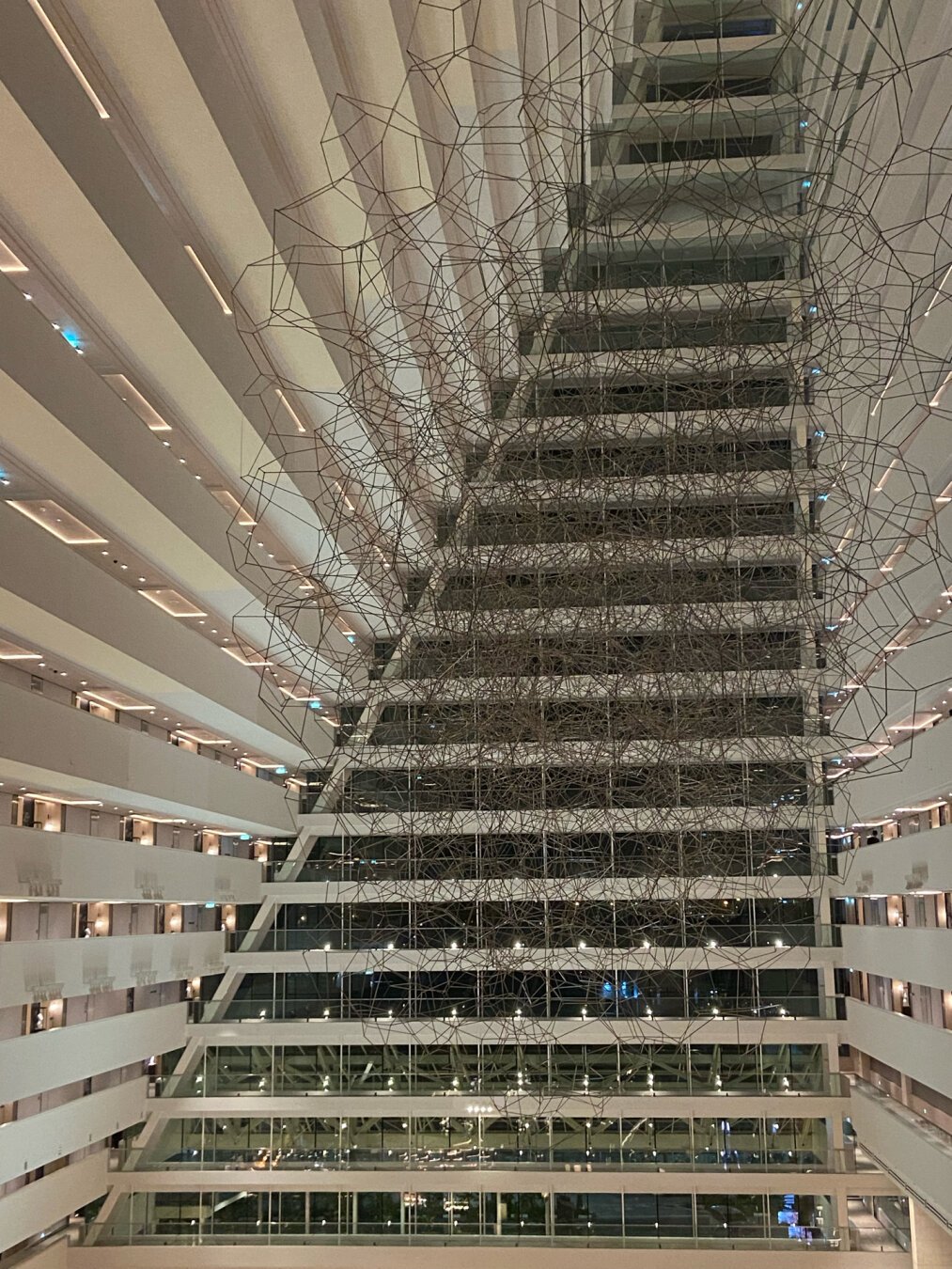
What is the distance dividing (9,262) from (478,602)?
4.35 metres

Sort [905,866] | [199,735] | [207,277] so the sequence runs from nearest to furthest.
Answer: [207,277] < [905,866] < [199,735]

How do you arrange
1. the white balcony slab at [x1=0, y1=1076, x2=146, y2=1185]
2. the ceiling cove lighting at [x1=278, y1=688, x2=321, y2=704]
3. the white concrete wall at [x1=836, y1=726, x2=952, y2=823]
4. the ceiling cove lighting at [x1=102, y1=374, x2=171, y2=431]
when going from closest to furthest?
1. the ceiling cove lighting at [x1=278, y1=688, x2=321, y2=704]
2. the ceiling cove lighting at [x1=102, y1=374, x2=171, y2=431]
3. the white concrete wall at [x1=836, y1=726, x2=952, y2=823]
4. the white balcony slab at [x1=0, y1=1076, x2=146, y2=1185]

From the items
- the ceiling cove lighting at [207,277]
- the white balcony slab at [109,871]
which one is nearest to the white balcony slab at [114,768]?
the white balcony slab at [109,871]

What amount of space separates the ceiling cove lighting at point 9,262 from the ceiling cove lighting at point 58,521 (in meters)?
1.96

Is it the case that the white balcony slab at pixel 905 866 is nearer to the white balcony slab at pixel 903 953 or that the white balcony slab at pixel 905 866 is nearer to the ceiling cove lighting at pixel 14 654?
the white balcony slab at pixel 903 953

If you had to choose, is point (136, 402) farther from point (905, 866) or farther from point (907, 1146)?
point (907, 1146)

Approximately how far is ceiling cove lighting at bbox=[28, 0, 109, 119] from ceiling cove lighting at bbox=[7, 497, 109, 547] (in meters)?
3.22

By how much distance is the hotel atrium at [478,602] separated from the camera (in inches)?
104

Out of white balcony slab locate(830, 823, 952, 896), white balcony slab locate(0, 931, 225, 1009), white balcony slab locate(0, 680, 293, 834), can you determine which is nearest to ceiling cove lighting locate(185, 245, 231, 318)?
white balcony slab locate(0, 680, 293, 834)

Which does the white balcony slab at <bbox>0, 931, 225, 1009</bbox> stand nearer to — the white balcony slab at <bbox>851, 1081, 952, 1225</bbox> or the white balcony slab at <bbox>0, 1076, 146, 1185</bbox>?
the white balcony slab at <bbox>0, 1076, 146, 1185</bbox>

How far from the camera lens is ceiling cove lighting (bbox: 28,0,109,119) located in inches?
177

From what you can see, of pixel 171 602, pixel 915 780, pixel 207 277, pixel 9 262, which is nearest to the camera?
pixel 9 262

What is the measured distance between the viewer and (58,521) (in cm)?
842

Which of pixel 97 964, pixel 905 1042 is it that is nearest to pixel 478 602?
pixel 905 1042
